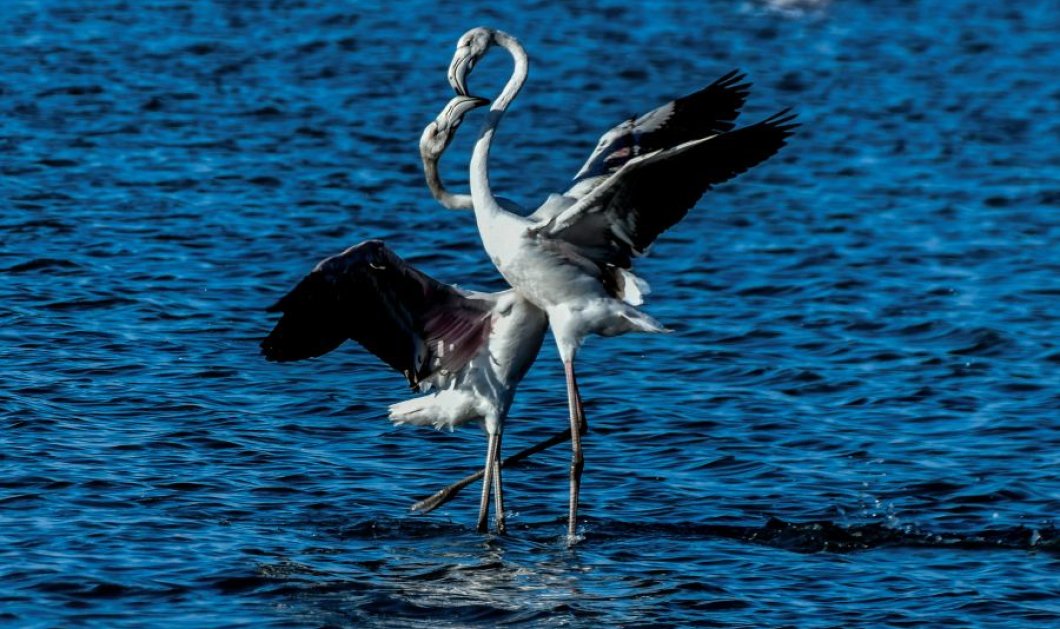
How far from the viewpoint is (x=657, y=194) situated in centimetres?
1116

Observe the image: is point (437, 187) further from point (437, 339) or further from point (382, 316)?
point (437, 339)

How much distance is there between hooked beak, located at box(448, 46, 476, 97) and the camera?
11.4 metres

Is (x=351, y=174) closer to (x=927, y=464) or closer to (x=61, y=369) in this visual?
(x=61, y=369)

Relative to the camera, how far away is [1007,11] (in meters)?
32.5

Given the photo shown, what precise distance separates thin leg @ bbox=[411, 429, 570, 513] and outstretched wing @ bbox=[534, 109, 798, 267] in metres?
1.61

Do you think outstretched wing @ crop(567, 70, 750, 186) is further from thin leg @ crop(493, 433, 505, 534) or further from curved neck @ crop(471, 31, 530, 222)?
thin leg @ crop(493, 433, 505, 534)

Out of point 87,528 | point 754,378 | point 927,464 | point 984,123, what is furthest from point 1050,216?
point 87,528

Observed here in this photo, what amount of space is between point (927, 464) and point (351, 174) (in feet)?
30.1

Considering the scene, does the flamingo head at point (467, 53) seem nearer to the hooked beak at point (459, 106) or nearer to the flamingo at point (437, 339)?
the hooked beak at point (459, 106)

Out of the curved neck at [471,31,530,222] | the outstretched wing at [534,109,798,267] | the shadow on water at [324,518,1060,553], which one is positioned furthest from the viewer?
the shadow on water at [324,518,1060,553]

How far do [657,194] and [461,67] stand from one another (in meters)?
1.48

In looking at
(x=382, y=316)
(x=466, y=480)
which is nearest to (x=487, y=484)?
(x=466, y=480)

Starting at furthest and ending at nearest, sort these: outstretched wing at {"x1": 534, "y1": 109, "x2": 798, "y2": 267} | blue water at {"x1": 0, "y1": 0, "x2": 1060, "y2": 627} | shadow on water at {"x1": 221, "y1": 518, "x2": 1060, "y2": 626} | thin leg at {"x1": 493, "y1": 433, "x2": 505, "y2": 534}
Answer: thin leg at {"x1": 493, "y1": 433, "x2": 505, "y2": 534}
outstretched wing at {"x1": 534, "y1": 109, "x2": 798, "y2": 267}
blue water at {"x1": 0, "y1": 0, "x2": 1060, "y2": 627}
shadow on water at {"x1": 221, "y1": 518, "x2": 1060, "y2": 626}

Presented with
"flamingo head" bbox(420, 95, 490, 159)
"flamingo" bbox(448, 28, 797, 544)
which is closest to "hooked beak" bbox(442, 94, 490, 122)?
"flamingo head" bbox(420, 95, 490, 159)
